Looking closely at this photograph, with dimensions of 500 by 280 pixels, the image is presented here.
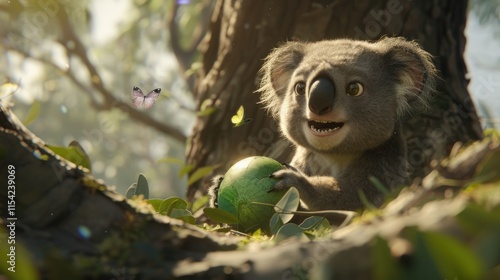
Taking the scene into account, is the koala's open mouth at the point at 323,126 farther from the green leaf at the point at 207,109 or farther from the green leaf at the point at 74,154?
the green leaf at the point at 207,109

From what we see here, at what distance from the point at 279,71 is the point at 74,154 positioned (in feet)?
4.82

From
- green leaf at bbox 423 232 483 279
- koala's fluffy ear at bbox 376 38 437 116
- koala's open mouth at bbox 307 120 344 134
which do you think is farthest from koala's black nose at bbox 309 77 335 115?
green leaf at bbox 423 232 483 279

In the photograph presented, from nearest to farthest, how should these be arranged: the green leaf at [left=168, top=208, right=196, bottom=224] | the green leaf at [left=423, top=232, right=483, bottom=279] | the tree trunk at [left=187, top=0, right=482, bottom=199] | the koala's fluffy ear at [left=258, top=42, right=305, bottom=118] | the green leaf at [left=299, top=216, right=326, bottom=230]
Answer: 1. the green leaf at [left=423, top=232, right=483, bottom=279]
2. the green leaf at [left=299, top=216, right=326, bottom=230]
3. the green leaf at [left=168, top=208, right=196, bottom=224]
4. the koala's fluffy ear at [left=258, top=42, right=305, bottom=118]
5. the tree trunk at [left=187, top=0, right=482, bottom=199]

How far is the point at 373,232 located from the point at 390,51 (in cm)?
226

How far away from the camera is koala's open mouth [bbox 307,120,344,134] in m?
2.88

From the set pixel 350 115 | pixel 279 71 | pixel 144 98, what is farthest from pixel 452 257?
pixel 279 71

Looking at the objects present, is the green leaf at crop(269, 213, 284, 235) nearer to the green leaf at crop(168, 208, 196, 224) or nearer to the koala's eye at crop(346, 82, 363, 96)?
the green leaf at crop(168, 208, 196, 224)

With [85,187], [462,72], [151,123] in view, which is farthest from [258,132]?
[151,123]

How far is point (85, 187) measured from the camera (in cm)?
145

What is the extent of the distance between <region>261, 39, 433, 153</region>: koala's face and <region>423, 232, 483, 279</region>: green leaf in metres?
1.77

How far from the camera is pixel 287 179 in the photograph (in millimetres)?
2588

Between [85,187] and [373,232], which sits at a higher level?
[85,187]

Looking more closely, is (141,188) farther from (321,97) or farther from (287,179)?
(321,97)

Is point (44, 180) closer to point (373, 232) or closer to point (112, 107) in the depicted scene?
point (373, 232)
